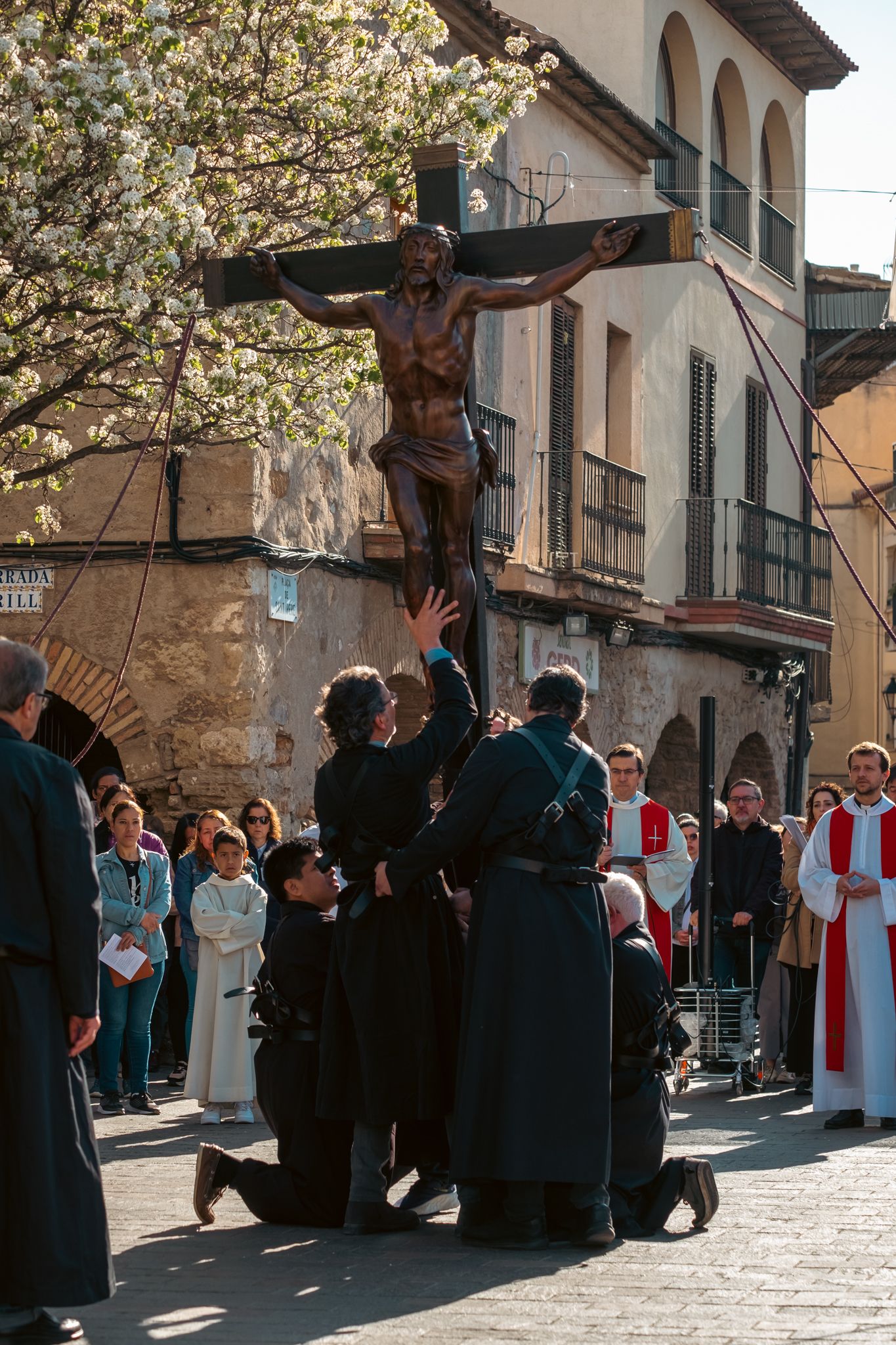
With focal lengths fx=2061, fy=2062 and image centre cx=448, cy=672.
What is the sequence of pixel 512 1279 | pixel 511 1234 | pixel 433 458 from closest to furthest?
pixel 512 1279
pixel 511 1234
pixel 433 458

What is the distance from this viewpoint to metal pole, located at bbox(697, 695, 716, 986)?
40.3 ft

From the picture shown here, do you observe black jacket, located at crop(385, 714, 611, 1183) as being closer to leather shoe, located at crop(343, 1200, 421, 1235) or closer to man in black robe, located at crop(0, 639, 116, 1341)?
leather shoe, located at crop(343, 1200, 421, 1235)

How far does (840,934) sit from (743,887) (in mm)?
2151

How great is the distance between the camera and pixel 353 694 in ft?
23.6

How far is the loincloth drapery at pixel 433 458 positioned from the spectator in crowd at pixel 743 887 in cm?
574

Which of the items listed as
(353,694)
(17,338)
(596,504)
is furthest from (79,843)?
(596,504)

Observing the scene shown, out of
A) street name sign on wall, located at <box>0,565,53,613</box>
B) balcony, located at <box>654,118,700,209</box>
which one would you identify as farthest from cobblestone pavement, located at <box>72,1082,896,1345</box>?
balcony, located at <box>654,118,700,209</box>

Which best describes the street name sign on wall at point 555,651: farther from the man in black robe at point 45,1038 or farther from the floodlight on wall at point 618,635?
the man in black robe at point 45,1038

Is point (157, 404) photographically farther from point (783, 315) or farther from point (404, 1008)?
point (783, 315)

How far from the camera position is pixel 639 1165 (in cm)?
697

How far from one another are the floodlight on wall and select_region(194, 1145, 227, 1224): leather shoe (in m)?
14.6

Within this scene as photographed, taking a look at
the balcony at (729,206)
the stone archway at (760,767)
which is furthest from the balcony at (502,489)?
the stone archway at (760,767)

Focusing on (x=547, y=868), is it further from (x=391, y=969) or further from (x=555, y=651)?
(x=555, y=651)

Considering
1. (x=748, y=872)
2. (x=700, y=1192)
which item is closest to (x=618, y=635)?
(x=748, y=872)
